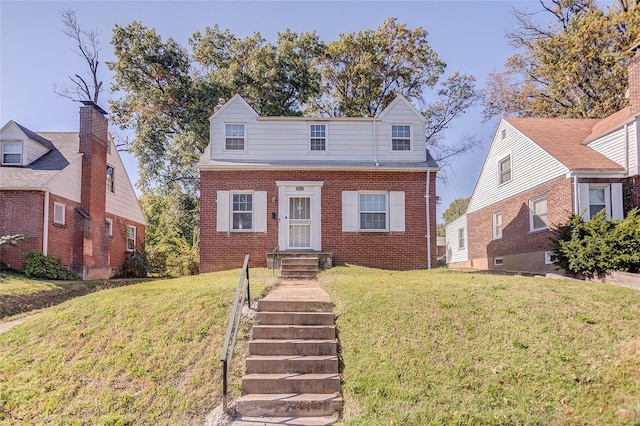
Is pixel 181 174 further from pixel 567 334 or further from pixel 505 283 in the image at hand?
pixel 567 334

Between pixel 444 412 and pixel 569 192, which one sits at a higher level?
pixel 569 192

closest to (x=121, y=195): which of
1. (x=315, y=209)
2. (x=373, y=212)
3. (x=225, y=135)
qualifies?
(x=225, y=135)

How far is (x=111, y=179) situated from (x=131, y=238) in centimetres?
363

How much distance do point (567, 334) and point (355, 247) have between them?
8154 millimetres

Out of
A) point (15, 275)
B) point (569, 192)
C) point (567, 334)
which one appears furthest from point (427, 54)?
point (15, 275)

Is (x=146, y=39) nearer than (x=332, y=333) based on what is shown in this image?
No

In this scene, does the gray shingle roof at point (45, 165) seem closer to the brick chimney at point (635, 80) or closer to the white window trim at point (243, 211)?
→ the white window trim at point (243, 211)

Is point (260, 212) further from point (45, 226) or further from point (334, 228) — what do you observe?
point (45, 226)

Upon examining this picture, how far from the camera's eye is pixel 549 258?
14.0m

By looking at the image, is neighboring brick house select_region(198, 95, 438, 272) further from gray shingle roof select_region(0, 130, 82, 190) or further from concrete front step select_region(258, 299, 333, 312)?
concrete front step select_region(258, 299, 333, 312)

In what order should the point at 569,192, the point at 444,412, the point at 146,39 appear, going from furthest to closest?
the point at 146,39
the point at 569,192
the point at 444,412

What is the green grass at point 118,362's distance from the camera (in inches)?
204

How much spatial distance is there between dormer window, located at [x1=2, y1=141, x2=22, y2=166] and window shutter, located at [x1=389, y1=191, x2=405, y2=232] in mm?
14583

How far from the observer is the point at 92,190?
17109 mm
